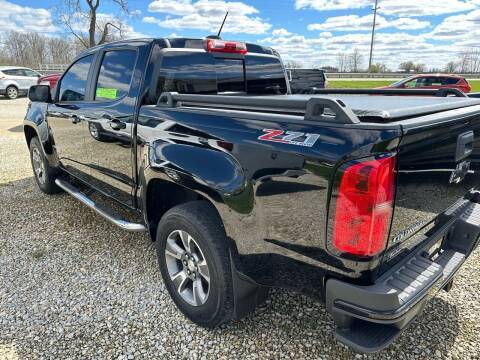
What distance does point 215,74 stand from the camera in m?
3.16

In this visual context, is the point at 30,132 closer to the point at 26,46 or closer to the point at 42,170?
the point at 42,170

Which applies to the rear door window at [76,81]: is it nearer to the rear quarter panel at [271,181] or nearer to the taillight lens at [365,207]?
the rear quarter panel at [271,181]

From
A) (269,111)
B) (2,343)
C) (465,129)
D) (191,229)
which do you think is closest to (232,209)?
(191,229)

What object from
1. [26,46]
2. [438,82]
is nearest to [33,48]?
[26,46]

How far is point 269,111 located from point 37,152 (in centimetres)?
420

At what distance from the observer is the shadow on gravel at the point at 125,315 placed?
2371mm

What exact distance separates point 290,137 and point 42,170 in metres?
Answer: 4.47

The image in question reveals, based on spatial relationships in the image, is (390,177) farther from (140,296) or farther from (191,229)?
(140,296)

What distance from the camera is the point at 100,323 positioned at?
2.61 meters

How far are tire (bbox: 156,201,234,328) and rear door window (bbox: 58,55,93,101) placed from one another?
1.99m

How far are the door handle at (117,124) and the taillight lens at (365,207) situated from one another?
1.94m

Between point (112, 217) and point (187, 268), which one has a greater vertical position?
point (112, 217)

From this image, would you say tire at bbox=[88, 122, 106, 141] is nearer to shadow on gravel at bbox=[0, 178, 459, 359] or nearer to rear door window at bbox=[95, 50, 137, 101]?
rear door window at bbox=[95, 50, 137, 101]

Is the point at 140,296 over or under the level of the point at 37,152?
under
